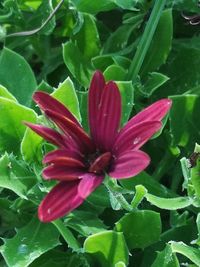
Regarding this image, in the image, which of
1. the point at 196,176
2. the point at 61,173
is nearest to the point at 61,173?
the point at 61,173

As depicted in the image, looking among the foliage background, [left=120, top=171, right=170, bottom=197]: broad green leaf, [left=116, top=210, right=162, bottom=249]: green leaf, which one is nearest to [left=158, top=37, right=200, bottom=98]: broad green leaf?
the foliage background

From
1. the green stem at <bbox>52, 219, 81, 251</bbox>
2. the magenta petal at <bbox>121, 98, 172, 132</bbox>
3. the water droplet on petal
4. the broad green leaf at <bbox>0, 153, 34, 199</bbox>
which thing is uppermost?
the magenta petal at <bbox>121, 98, 172, 132</bbox>

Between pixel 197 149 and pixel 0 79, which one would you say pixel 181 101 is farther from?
pixel 0 79

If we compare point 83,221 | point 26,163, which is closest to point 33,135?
point 26,163

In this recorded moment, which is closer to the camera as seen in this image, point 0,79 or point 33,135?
point 33,135

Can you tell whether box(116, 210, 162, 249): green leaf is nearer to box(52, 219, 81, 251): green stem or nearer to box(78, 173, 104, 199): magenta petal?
box(52, 219, 81, 251): green stem

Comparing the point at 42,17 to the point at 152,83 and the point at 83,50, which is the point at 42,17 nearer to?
the point at 83,50
